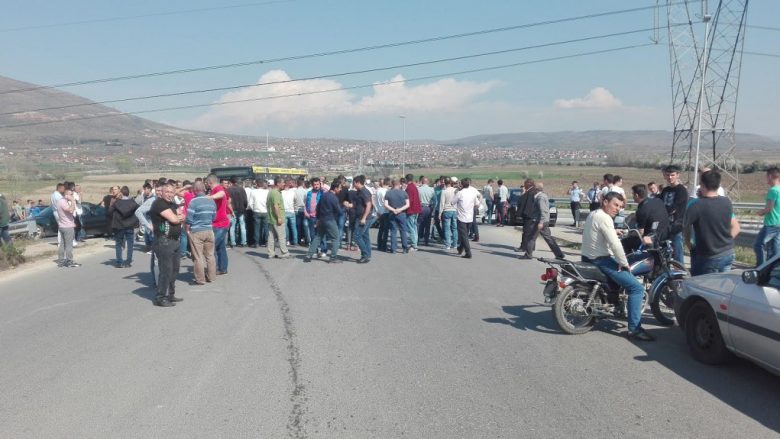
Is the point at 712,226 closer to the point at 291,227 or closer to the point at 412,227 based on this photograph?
the point at 412,227

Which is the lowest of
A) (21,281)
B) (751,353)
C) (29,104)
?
(21,281)

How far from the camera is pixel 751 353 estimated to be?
5379 millimetres

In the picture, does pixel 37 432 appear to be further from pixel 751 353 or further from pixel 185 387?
pixel 751 353

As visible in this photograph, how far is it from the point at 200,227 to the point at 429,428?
7030 millimetres

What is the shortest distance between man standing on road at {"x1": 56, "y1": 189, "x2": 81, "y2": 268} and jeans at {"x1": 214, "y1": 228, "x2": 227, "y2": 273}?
4.11 meters

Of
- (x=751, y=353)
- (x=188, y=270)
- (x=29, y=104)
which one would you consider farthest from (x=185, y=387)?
(x=29, y=104)

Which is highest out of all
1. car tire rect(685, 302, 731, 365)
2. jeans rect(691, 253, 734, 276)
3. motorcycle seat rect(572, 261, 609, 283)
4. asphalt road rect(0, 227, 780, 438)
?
jeans rect(691, 253, 734, 276)

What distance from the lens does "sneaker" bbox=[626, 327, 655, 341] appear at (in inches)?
270

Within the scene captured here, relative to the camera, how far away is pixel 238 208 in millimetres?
15531

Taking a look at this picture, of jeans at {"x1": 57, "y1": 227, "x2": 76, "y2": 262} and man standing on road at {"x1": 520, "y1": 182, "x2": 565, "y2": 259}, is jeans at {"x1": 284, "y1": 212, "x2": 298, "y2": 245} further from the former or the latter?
man standing on road at {"x1": 520, "y1": 182, "x2": 565, "y2": 259}

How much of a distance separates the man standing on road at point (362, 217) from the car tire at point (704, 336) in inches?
305

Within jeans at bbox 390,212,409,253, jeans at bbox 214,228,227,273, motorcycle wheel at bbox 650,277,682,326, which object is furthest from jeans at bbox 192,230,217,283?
motorcycle wheel at bbox 650,277,682,326

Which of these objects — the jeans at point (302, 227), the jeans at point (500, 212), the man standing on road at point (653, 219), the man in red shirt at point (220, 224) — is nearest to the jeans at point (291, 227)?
the jeans at point (302, 227)

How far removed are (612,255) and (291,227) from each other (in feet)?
35.1
